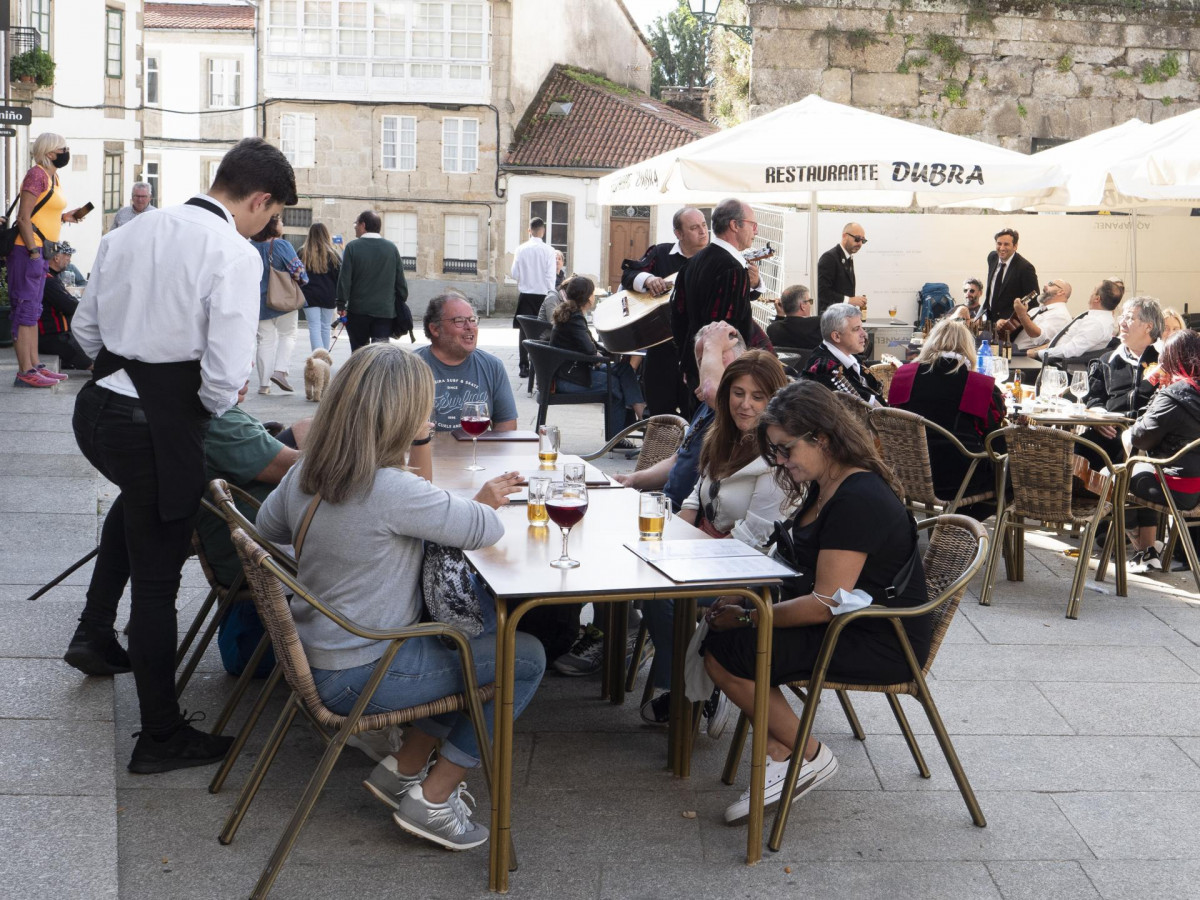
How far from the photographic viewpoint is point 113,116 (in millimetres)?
28234

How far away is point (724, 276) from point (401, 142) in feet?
93.8

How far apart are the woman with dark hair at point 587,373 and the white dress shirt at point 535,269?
5.97 m

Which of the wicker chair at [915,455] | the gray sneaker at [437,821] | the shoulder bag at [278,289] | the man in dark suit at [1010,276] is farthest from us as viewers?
the man in dark suit at [1010,276]

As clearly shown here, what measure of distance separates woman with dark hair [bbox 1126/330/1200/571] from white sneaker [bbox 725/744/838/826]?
3.37 m

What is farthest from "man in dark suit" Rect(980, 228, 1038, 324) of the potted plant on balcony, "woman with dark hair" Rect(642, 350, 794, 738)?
the potted plant on balcony

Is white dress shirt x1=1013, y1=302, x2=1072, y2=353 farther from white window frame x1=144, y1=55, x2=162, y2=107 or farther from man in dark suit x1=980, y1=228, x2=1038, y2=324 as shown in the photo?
white window frame x1=144, y1=55, x2=162, y2=107

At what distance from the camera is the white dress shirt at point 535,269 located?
1573cm

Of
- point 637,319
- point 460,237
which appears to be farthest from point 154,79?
point 637,319

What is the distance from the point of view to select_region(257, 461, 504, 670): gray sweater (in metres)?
3.34

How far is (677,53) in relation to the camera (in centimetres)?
5759

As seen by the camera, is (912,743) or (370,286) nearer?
(912,743)

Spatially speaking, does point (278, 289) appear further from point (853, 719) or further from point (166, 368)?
point (853, 719)

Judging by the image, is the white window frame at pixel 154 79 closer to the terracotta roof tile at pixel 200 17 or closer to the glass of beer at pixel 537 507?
the terracotta roof tile at pixel 200 17

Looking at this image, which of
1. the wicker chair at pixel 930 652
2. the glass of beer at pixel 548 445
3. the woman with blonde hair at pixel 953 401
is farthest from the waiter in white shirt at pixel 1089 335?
the wicker chair at pixel 930 652
